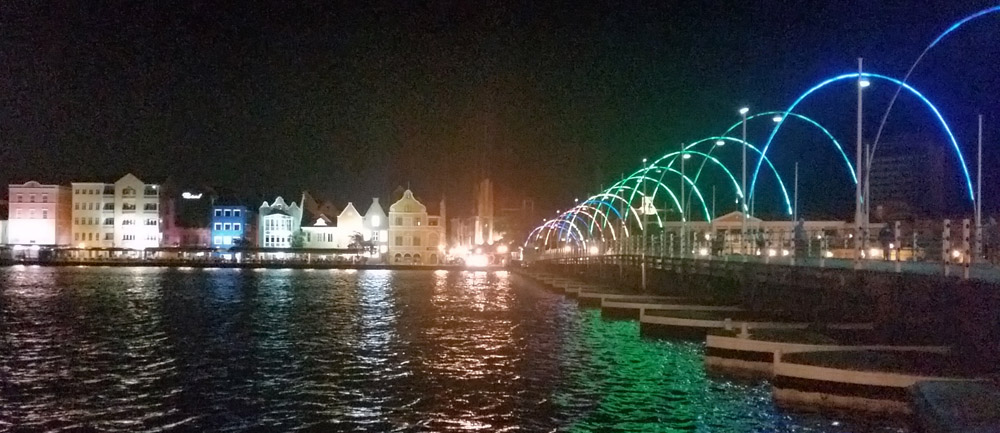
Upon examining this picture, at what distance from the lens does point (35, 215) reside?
163375 mm

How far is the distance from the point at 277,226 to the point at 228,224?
26.7ft

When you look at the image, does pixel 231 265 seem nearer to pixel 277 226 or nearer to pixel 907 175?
pixel 277 226

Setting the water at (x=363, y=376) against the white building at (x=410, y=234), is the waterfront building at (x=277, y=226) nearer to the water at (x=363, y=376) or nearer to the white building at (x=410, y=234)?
the white building at (x=410, y=234)

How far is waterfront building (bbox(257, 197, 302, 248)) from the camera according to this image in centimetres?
17212

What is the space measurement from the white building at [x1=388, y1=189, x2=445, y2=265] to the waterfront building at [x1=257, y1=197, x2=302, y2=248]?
69.2ft

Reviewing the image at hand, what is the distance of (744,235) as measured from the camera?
48.6 metres

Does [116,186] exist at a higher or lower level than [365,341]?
higher

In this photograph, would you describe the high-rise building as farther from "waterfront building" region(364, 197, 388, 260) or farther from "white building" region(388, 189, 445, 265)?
"waterfront building" region(364, 197, 388, 260)

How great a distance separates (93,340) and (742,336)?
2546cm

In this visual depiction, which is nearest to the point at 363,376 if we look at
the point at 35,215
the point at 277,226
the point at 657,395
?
the point at 657,395

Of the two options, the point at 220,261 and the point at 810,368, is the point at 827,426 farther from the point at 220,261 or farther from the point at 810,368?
the point at 220,261

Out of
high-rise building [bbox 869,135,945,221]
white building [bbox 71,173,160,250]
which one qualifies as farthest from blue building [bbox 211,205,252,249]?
high-rise building [bbox 869,135,945,221]

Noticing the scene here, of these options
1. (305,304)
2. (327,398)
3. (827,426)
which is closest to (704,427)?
(827,426)

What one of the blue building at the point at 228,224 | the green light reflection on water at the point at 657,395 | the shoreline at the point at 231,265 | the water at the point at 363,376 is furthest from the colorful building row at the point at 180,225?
the green light reflection on water at the point at 657,395
